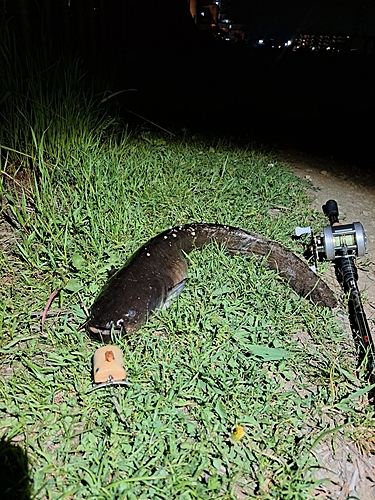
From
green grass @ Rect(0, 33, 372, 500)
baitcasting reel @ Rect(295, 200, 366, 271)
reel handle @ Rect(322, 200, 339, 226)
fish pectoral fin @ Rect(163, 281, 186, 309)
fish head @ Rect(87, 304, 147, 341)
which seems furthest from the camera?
reel handle @ Rect(322, 200, 339, 226)

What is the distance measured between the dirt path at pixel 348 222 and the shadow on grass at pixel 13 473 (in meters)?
0.99

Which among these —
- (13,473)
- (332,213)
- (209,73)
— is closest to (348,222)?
(332,213)

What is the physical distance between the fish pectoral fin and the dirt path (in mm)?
884

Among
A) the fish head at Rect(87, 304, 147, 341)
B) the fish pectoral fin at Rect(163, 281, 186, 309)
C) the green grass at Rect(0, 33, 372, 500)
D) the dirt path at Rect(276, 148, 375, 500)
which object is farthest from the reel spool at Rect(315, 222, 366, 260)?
the fish head at Rect(87, 304, 147, 341)

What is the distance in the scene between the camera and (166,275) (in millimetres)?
2295

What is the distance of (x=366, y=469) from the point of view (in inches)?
62.5

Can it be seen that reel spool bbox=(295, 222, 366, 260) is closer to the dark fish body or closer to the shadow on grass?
the dark fish body

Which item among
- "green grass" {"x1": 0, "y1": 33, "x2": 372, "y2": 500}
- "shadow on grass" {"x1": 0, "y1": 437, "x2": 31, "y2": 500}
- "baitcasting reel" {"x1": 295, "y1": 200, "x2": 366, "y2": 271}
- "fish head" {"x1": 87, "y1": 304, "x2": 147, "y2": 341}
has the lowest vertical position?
"shadow on grass" {"x1": 0, "y1": 437, "x2": 31, "y2": 500}

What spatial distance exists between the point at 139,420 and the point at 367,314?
138 centimetres

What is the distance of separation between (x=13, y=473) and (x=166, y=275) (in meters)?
1.14

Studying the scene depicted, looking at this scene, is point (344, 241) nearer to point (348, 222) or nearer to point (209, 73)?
point (348, 222)

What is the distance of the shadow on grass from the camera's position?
4.59 ft

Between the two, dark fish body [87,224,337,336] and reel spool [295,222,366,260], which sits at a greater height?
reel spool [295,222,366,260]

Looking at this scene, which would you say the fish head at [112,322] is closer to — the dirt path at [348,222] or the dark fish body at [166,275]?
the dark fish body at [166,275]
